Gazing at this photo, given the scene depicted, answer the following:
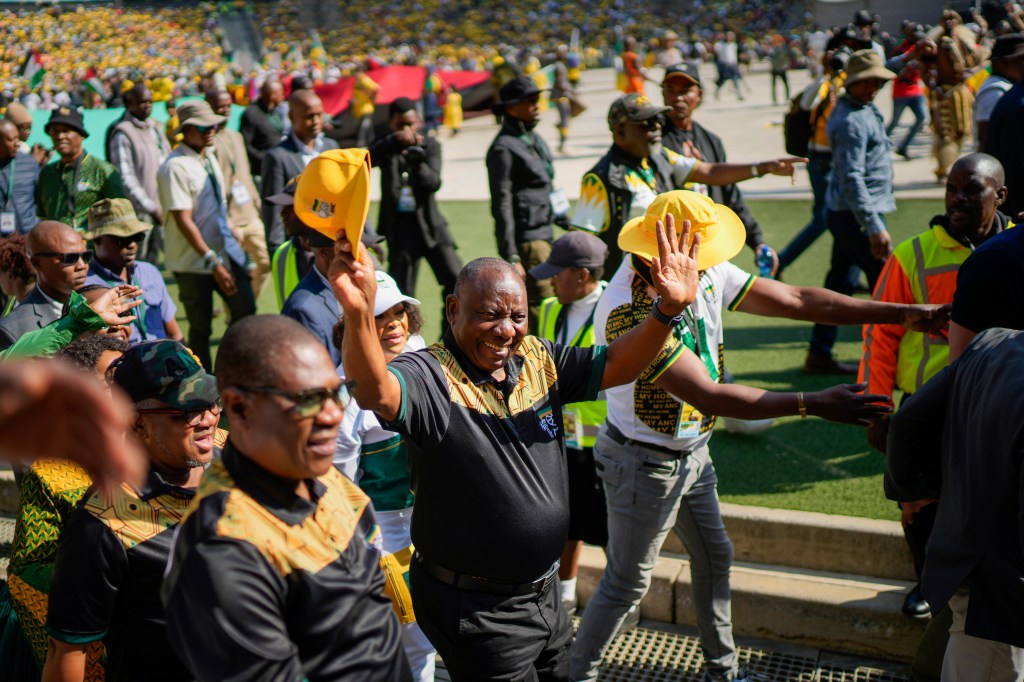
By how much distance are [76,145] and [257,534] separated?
6526mm

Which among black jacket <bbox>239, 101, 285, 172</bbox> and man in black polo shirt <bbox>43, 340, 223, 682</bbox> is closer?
man in black polo shirt <bbox>43, 340, 223, 682</bbox>

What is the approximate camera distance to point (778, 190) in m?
14.8

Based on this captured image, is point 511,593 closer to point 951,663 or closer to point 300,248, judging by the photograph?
point 951,663

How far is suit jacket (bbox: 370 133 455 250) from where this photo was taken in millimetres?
8047

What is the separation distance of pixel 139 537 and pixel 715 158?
5.82 meters

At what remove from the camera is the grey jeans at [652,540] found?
4.18 m

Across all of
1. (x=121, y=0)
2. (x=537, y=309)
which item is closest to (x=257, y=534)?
(x=537, y=309)

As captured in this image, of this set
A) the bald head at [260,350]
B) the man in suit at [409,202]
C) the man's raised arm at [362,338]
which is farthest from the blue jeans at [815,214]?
the bald head at [260,350]

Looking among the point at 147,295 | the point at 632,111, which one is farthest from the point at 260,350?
the point at 632,111

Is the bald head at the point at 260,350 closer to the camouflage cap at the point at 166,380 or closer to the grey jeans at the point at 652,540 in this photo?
the camouflage cap at the point at 166,380

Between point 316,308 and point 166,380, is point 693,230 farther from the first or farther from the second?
point 166,380

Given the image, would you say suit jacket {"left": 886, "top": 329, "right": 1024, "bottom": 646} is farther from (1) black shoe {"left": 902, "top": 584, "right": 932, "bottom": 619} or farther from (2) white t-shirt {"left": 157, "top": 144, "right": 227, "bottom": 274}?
(2) white t-shirt {"left": 157, "top": 144, "right": 227, "bottom": 274}

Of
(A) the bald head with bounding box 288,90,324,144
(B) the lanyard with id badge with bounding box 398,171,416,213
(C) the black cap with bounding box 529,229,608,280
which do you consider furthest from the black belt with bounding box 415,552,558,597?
(A) the bald head with bounding box 288,90,324,144

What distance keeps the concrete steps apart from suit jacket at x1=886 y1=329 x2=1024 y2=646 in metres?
1.40
